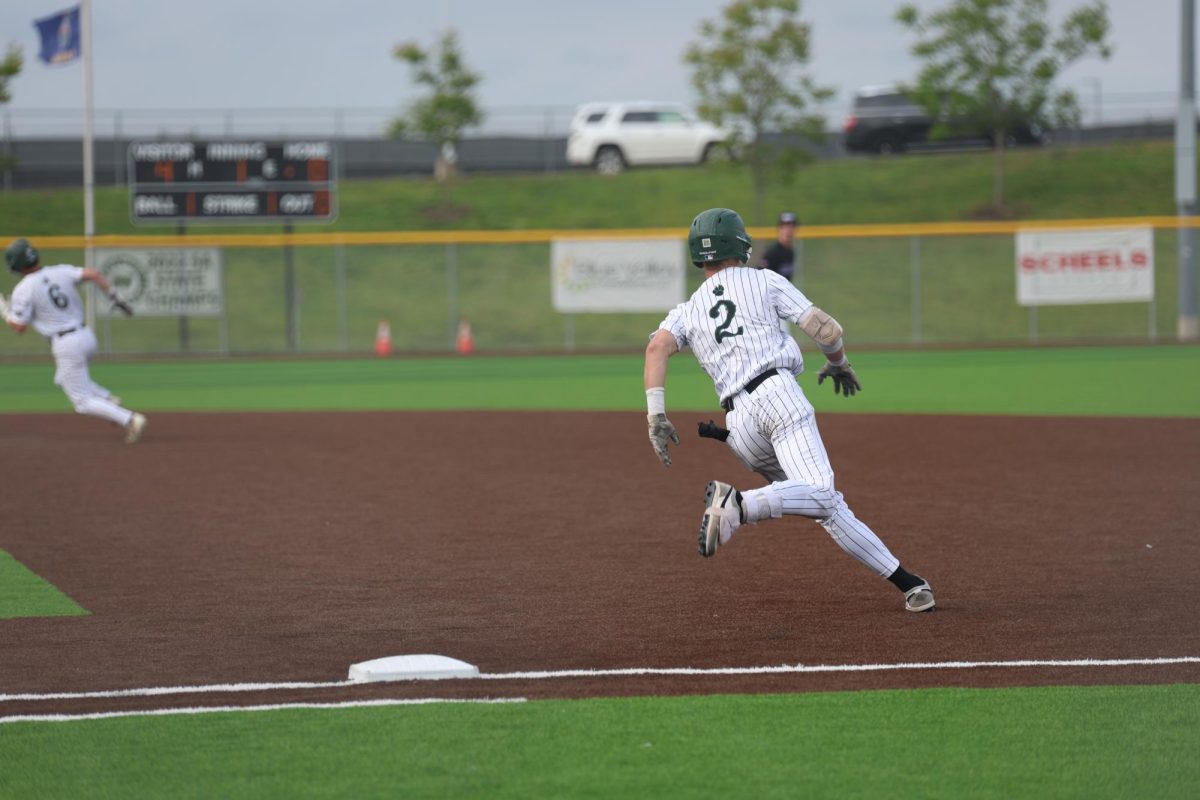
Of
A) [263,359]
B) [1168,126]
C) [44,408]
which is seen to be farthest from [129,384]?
[1168,126]

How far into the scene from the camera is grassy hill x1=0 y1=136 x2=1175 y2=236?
40.9m

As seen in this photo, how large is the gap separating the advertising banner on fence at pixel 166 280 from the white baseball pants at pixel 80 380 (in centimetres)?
1623

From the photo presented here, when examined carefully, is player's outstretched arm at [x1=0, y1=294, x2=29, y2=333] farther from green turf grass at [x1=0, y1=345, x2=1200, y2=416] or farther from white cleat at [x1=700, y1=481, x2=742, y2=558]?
white cleat at [x1=700, y1=481, x2=742, y2=558]

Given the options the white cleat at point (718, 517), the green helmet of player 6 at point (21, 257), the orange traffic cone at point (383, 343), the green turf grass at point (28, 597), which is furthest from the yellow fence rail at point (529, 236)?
the white cleat at point (718, 517)

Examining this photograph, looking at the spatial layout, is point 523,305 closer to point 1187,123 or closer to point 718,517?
point 1187,123

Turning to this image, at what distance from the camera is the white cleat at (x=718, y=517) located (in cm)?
670

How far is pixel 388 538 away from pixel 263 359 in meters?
21.4

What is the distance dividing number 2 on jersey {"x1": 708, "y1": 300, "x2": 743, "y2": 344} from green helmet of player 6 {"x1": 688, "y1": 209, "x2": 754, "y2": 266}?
0.75 feet

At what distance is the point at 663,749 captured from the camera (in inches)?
200

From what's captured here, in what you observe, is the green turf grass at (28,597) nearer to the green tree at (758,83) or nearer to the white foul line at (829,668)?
the white foul line at (829,668)

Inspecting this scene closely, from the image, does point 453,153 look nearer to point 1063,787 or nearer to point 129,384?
point 129,384

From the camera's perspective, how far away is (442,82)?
4162 centimetres

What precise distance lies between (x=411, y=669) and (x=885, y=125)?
4030cm

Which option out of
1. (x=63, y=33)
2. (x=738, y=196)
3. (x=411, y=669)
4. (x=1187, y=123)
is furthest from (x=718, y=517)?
(x=738, y=196)
